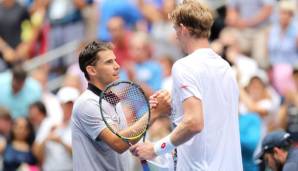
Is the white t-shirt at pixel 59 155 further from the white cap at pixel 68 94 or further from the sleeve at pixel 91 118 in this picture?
the sleeve at pixel 91 118

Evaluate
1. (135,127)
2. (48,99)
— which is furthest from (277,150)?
(48,99)

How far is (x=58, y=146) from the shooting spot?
1285cm

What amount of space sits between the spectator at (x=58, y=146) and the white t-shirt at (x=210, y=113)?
5.07m

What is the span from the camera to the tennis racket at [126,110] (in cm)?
780

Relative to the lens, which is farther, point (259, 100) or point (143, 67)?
point (143, 67)

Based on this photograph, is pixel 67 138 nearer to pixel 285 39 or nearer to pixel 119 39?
pixel 119 39

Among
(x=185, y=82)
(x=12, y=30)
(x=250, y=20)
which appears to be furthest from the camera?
(x=12, y=30)

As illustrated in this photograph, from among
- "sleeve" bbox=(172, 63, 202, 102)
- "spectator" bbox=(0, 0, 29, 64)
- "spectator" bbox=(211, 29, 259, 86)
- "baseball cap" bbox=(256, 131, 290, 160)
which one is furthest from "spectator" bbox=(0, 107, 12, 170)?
"sleeve" bbox=(172, 63, 202, 102)

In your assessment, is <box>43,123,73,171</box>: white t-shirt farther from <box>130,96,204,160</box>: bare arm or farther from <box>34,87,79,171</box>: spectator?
<box>130,96,204,160</box>: bare arm

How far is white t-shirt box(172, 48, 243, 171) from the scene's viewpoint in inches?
299

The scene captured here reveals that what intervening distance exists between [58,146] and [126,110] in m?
4.83

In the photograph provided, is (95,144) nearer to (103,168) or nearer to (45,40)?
(103,168)

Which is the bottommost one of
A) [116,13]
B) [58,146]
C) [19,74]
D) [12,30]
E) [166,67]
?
[58,146]

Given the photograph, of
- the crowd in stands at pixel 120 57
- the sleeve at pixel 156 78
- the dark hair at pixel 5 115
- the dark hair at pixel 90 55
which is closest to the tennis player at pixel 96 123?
the dark hair at pixel 90 55
